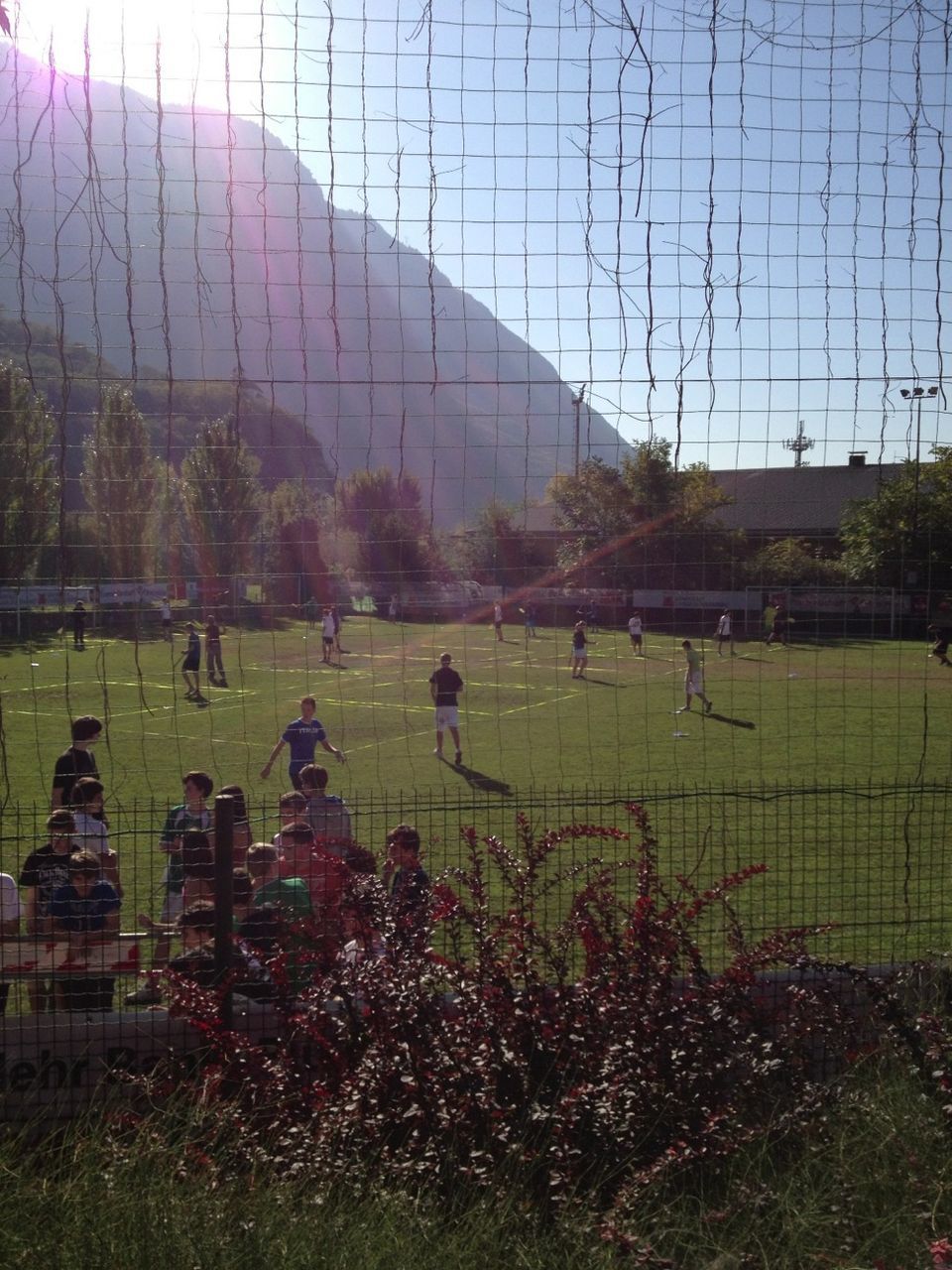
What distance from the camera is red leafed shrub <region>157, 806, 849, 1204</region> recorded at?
3600 mm

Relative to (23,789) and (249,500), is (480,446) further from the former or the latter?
(23,789)

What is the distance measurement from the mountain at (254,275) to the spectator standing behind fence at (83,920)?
2210 mm

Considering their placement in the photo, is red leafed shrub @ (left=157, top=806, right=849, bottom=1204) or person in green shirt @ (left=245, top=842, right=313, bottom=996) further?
person in green shirt @ (left=245, top=842, right=313, bottom=996)

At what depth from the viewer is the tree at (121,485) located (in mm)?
6203

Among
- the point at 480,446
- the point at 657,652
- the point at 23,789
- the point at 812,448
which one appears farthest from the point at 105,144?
the point at 657,652

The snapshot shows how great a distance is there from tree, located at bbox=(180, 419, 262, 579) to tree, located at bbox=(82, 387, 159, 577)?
287 millimetres

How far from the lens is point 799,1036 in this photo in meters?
4.32

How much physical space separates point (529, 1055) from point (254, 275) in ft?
12.8

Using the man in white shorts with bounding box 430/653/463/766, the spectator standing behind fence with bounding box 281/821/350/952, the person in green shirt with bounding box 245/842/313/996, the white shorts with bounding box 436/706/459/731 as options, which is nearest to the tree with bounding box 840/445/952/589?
the spectator standing behind fence with bounding box 281/821/350/952

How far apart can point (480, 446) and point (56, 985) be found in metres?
3.06

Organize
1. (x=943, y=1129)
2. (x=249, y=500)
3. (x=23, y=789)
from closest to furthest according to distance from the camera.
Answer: (x=943, y=1129), (x=249, y=500), (x=23, y=789)

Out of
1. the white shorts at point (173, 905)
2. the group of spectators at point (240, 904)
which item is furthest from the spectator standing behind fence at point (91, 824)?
the white shorts at point (173, 905)

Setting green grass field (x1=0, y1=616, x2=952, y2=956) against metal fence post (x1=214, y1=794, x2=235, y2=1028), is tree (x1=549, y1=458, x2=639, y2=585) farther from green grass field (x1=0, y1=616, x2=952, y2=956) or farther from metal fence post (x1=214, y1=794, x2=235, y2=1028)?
metal fence post (x1=214, y1=794, x2=235, y2=1028)

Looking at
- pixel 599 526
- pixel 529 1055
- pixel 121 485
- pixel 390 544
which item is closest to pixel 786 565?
pixel 599 526
